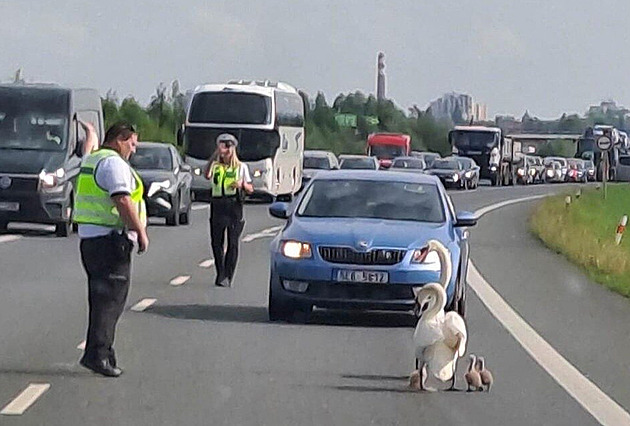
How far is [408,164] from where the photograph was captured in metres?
68.9

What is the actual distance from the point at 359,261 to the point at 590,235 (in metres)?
19.7

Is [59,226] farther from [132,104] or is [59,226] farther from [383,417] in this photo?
[132,104]

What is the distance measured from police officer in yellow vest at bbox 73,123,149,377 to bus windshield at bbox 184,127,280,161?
112 feet

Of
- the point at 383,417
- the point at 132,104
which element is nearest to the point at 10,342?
the point at 383,417

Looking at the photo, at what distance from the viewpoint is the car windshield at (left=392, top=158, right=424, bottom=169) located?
222 ft

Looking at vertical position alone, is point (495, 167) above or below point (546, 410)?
below

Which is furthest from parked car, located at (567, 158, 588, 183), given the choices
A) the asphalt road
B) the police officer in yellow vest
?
the police officer in yellow vest

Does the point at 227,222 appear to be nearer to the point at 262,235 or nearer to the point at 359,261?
the point at 359,261

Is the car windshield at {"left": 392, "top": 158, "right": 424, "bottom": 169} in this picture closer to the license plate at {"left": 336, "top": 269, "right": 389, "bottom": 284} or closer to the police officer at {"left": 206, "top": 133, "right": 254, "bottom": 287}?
the police officer at {"left": 206, "top": 133, "right": 254, "bottom": 287}

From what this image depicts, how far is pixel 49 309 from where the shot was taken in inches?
637

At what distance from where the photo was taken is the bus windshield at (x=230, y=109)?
1811 inches

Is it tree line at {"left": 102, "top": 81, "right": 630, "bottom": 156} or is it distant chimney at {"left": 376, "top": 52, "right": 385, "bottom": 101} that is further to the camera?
distant chimney at {"left": 376, "top": 52, "right": 385, "bottom": 101}

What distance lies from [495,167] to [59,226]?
54.8m

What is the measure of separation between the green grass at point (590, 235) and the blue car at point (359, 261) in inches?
195
